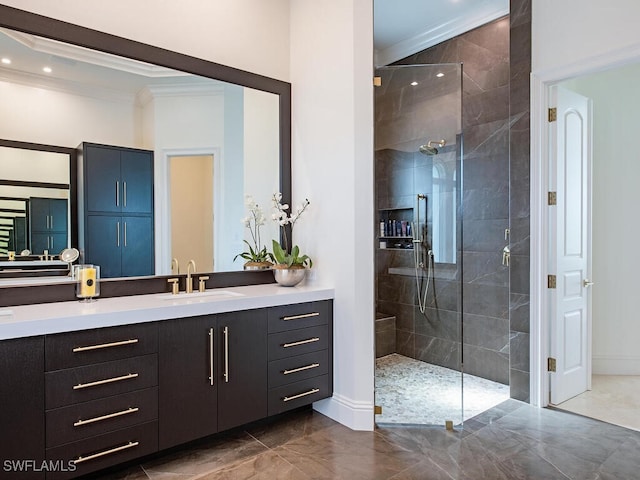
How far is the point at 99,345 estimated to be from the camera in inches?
75.7

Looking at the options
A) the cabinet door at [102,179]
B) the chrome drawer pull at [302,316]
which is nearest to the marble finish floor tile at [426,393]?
the chrome drawer pull at [302,316]

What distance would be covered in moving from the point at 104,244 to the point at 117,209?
22 cm

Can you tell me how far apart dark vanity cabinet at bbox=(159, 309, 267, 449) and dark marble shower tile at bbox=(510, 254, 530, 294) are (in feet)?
6.25

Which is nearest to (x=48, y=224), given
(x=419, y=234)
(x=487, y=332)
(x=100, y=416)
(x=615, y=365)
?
(x=100, y=416)

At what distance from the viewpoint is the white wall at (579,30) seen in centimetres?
259

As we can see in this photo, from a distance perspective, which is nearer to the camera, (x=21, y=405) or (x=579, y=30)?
(x=21, y=405)

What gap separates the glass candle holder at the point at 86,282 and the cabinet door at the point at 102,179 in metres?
0.37

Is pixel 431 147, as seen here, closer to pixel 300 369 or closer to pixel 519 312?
pixel 519 312

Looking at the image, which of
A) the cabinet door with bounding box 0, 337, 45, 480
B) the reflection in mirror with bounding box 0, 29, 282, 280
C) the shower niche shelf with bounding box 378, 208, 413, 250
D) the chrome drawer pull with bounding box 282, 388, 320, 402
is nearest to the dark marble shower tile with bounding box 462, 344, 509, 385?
the shower niche shelf with bounding box 378, 208, 413, 250

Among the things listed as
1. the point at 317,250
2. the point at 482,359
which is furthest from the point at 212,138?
the point at 482,359

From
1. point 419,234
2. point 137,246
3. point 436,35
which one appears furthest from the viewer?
point 436,35

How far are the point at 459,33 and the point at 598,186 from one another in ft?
6.24

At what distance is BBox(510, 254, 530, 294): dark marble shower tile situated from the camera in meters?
3.08

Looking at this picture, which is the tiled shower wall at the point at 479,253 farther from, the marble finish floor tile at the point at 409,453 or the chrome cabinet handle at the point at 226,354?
the chrome cabinet handle at the point at 226,354
